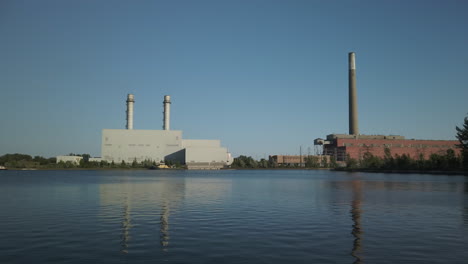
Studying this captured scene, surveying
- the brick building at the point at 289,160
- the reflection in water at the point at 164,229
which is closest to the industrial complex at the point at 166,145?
the brick building at the point at 289,160

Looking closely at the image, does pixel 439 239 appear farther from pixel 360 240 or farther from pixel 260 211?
pixel 260 211

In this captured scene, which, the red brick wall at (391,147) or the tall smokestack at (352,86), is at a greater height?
the tall smokestack at (352,86)

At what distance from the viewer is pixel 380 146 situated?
525 ft

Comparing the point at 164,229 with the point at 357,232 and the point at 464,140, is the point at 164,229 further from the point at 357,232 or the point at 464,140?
the point at 464,140

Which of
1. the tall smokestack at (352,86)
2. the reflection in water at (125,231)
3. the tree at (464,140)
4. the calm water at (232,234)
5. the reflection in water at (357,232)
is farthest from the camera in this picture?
the tall smokestack at (352,86)

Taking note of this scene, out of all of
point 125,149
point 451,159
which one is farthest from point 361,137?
point 125,149

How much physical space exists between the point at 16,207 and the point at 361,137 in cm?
15272

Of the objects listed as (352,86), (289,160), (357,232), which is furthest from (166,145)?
(357,232)

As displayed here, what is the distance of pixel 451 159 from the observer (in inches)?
3292

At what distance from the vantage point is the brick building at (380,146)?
519 feet

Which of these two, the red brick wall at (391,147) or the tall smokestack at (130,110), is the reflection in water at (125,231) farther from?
the red brick wall at (391,147)

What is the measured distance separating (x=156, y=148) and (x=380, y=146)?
91.2 metres

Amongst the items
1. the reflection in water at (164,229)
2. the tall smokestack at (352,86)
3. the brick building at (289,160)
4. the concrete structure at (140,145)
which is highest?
the tall smokestack at (352,86)

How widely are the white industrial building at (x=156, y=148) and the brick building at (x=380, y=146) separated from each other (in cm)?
5182
